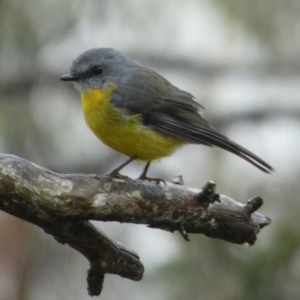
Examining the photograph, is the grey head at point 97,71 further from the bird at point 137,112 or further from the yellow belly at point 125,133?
the yellow belly at point 125,133

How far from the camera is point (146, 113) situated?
18.2ft

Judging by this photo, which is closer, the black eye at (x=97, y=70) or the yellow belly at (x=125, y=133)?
the yellow belly at (x=125, y=133)

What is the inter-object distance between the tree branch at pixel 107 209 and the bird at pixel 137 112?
17.1 inches

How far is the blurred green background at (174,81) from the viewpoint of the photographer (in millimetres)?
8102

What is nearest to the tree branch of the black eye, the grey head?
the grey head

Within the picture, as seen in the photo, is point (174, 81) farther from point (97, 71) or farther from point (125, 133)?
point (125, 133)

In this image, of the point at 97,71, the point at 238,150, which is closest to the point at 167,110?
the point at 97,71

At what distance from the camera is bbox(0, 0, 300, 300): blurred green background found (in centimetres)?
810

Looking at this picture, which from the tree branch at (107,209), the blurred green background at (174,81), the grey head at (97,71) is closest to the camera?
the tree branch at (107,209)

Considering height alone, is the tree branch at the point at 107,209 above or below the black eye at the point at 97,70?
below

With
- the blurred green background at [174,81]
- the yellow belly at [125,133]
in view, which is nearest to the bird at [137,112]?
the yellow belly at [125,133]

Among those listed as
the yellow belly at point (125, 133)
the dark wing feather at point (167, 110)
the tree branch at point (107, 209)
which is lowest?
the tree branch at point (107, 209)

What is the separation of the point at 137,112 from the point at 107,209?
125 centimetres

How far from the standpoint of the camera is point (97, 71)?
5777mm
